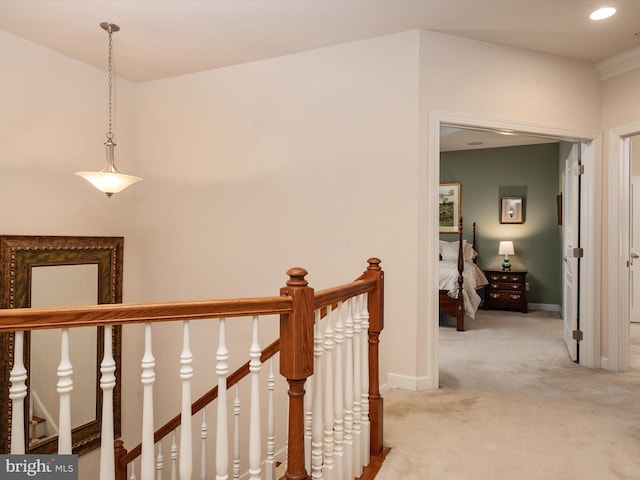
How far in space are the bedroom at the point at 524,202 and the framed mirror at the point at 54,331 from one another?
16.2ft

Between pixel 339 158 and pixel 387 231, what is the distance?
68 cm

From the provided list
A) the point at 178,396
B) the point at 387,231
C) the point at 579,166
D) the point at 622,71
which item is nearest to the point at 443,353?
the point at 387,231

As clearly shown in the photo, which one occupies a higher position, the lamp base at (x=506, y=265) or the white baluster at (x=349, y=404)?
the lamp base at (x=506, y=265)

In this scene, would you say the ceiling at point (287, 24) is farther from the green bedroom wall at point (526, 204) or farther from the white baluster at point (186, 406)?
the green bedroom wall at point (526, 204)

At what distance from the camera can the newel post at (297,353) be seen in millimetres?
1487

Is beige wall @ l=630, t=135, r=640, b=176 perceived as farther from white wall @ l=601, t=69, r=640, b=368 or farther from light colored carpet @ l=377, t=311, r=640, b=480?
light colored carpet @ l=377, t=311, r=640, b=480

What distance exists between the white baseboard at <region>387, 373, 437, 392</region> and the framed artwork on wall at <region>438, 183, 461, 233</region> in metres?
4.63

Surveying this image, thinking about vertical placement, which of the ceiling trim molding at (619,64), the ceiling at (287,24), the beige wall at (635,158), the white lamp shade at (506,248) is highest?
the ceiling at (287,24)

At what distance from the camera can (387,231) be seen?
3.18m

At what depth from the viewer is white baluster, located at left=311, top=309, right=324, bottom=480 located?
169 cm

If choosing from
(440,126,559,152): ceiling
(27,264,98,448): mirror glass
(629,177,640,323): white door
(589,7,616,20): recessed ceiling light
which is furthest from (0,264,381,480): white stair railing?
(629,177,640,323): white door

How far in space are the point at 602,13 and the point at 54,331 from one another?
436cm

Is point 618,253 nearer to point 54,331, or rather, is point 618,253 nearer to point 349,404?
point 349,404

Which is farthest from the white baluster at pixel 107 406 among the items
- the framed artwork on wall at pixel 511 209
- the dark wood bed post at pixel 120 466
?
the framed artwork on wall at pixel 511 209
